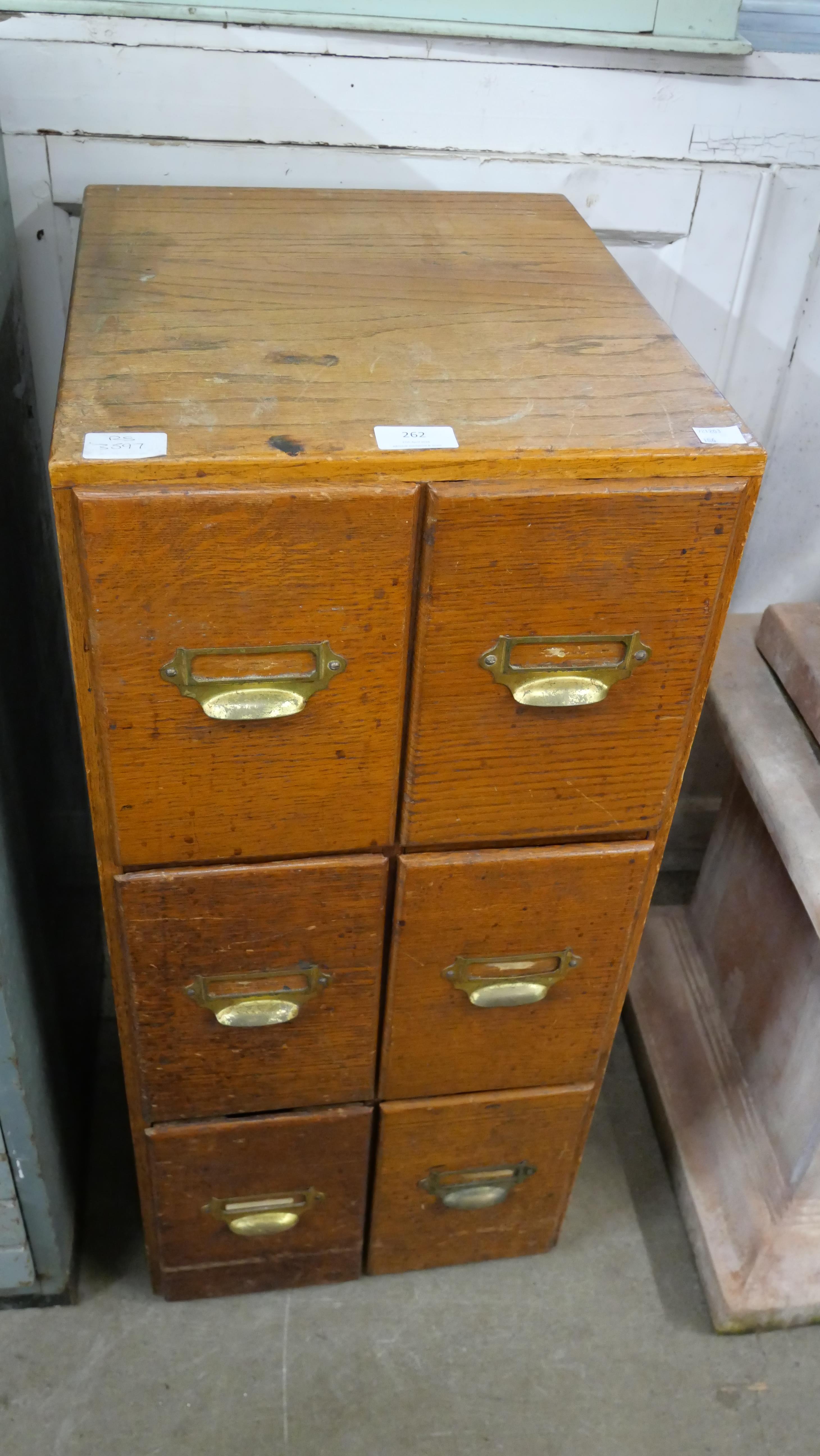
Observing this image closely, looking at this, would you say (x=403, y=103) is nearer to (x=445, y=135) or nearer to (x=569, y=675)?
(x=445, y=135)

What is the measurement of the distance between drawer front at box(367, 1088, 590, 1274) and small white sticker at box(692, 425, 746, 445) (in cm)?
73

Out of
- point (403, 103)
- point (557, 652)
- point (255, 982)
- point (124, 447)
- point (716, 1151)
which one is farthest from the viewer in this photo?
point (716, 1151)

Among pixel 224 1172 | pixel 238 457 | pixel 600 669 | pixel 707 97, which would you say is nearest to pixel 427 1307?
pixel 224 1172

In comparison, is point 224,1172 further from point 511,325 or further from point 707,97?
point 707,97

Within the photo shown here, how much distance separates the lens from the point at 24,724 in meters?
1.32

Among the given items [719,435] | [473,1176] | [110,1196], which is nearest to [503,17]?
[719,435]

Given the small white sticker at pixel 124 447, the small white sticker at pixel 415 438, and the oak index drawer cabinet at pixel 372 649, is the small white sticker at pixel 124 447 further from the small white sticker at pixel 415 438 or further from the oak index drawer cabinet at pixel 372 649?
the small white sticker at pixel 415 438

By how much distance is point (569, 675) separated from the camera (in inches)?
35.5

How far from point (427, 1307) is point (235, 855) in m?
0.77

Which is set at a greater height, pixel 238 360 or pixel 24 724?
pixel 238 360

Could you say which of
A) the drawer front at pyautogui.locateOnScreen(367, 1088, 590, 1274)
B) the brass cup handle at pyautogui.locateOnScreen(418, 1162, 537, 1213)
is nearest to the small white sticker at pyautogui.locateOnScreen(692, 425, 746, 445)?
the drawer front at pyautogui.locateOnScreen(367, 1088, 590, 1274)

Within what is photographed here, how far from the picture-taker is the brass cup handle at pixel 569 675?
89 centimetres

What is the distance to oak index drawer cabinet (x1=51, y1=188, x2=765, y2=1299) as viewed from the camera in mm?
807

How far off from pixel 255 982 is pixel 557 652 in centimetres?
43
